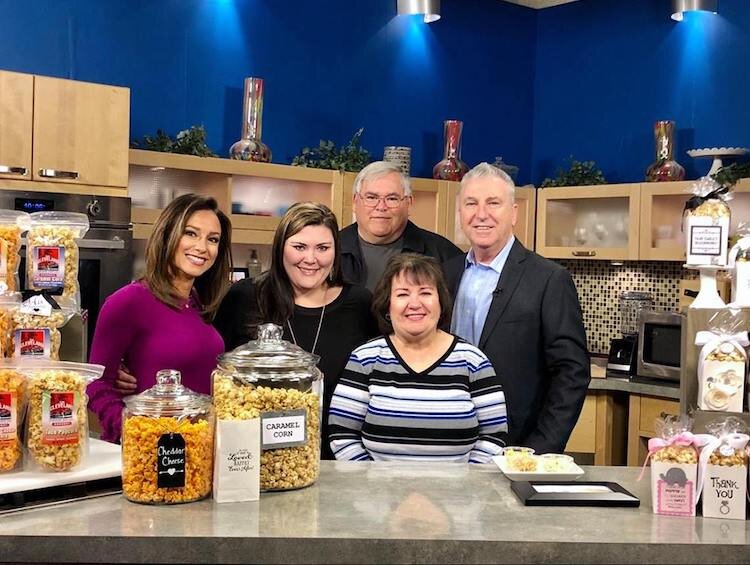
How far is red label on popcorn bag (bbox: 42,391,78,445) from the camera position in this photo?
5.94 ft

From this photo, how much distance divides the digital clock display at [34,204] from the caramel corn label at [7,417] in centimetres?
225

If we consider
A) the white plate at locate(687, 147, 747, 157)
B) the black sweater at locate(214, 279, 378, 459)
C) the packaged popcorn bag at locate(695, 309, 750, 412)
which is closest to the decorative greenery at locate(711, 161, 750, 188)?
the white plate at locate(687, 147, 747, 157)

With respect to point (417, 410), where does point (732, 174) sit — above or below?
above

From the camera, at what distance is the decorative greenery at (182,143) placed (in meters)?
4.60

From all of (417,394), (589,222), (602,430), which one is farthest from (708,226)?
(589,222)

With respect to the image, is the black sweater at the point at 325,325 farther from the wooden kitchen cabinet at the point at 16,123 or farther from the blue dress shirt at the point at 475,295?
the wooden kitchen cabinet at the point at 16,123

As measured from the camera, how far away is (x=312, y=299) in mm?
2783

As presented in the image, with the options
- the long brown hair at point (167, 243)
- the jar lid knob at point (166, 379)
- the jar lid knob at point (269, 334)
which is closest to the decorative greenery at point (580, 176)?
the long brown hair at point (167, 243)

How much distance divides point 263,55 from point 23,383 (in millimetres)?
3858

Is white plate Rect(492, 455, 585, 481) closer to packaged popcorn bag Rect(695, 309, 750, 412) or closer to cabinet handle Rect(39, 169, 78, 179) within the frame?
packaged popcorn bag Rect(695, 309, 750, 412)

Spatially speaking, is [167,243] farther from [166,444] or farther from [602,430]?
[602,430]

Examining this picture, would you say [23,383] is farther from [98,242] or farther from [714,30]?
[714,30]

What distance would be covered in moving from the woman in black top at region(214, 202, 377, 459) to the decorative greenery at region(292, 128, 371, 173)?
7.89ft

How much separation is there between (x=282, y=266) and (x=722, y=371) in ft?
4.15
